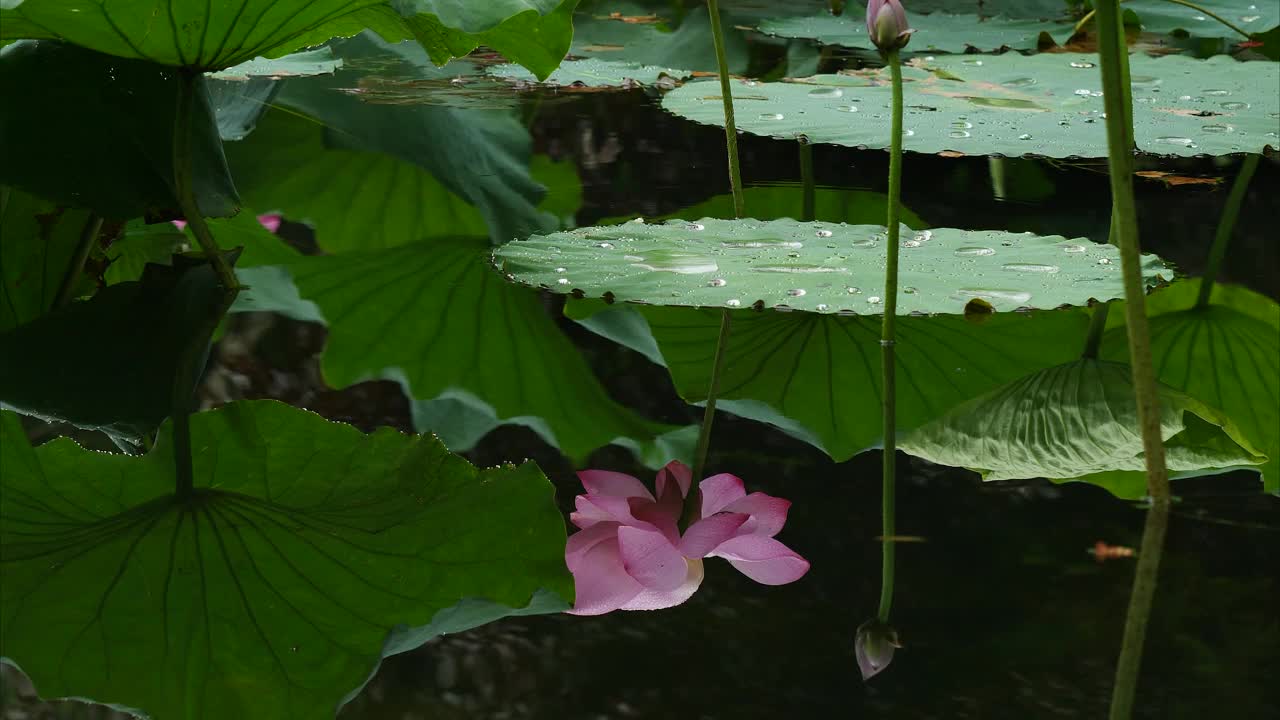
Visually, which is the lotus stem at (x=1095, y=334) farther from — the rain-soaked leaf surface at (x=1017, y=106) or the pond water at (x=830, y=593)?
the rain-soaked leaf surface at (x=1017, y=106)

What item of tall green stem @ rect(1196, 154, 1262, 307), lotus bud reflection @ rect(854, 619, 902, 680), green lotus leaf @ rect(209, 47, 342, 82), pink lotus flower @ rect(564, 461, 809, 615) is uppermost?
green lotus leaf @ rect(209, 47, 342, 82)

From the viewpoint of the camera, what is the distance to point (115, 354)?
1246mm

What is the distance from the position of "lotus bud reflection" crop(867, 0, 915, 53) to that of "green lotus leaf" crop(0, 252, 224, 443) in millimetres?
699

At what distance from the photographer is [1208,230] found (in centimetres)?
188

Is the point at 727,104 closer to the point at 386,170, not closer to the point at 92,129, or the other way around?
the point at 92,129

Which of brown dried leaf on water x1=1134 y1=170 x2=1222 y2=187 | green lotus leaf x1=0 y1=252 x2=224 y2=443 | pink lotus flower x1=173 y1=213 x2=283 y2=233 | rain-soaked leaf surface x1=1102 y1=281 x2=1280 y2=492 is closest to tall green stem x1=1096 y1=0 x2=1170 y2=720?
rain-soaked leaf surface x1=1102 y1=281 x2=1280 y2=492

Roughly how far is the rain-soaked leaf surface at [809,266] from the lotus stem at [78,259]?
455mm

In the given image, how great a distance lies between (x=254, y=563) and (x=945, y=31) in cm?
294

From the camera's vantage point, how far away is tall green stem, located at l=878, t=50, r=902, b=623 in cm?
91

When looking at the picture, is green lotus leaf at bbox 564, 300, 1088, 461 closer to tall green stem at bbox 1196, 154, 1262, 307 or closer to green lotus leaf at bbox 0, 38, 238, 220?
tall green stem at bbox 1196, 154, 1262, 307

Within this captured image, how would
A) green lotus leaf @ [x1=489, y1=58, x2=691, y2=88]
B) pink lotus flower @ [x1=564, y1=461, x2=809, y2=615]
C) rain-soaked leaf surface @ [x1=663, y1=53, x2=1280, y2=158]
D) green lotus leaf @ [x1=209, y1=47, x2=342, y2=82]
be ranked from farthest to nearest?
green lotus leaf @ [x1=489, y1=58, x2=691, y2=88]
green lotus leaf @ [x1=209, y1=47, x2=342, y2=82]
rain-soaked leaf surface @ [x1=663, y1=53, x2=1280, y2=158]
pink lotus flower @ [x1=564, y1=461, x2=809, y2=615]

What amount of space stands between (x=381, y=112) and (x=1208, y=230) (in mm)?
1622

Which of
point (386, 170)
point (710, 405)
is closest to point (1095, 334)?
point (710, 405)

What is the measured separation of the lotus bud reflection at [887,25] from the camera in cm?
99
